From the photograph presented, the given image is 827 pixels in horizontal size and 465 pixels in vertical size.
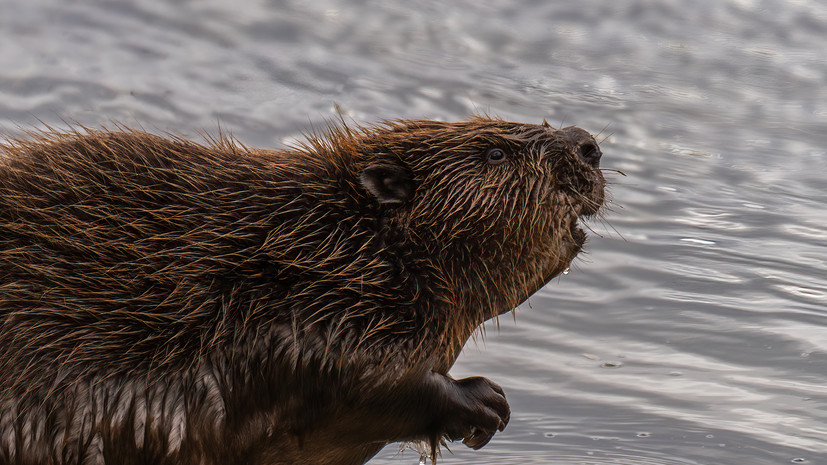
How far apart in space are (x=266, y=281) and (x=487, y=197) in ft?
2.73

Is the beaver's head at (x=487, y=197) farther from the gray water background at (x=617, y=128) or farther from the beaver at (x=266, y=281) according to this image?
the gray water background at (x=617, y=128)

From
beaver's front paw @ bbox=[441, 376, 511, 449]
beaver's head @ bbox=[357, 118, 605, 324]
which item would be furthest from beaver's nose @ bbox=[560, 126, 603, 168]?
beaver's front paw @ bbox=[441, 376, 511, 449]

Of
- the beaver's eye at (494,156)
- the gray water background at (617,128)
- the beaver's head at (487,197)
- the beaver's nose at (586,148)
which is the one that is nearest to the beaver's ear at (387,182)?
the beaver's head at (487,197)

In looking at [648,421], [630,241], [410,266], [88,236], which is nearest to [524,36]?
[630,241]

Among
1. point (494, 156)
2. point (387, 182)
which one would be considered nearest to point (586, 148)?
point (494, 156)

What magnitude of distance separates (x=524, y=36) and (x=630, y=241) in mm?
1635

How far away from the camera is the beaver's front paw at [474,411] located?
3676 mm

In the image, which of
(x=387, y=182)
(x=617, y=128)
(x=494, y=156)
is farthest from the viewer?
(x=617, y=128)

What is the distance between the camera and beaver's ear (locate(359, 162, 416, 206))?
362cm

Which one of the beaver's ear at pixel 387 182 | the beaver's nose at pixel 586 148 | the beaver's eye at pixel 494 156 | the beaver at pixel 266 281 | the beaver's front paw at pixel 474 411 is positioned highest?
the beaver's nose at pixel 586 148

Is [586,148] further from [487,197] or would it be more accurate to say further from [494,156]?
[487,197]

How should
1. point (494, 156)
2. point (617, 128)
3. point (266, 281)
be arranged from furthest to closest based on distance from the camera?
point (617, 128) < point (494, 156) < point (266, 281)

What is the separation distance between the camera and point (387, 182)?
365 cm

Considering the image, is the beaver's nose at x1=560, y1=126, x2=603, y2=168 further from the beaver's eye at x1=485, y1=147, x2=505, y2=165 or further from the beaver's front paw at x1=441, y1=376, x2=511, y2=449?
the beaver's front paw at x1=441, y1=376, x2=511, y2=449
